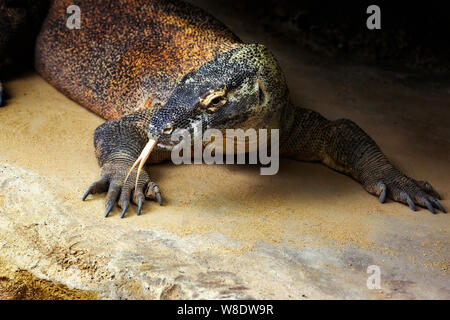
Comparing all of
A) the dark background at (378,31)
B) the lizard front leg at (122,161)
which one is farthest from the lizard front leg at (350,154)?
the dark background at (378,31)

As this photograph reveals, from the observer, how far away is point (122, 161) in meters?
4.84

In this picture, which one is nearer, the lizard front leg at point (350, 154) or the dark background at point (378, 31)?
the lizard front leg at point (350, 154)

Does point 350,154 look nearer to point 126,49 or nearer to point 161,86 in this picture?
point 161,86

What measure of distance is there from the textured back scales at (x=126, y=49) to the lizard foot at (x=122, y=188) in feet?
3.47

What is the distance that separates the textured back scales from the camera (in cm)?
561

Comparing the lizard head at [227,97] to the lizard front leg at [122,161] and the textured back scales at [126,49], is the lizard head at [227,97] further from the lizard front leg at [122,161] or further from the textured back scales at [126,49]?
the textured back scales at [126,49]

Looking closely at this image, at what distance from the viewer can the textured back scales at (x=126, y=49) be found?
18.4 feet

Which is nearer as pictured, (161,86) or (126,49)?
Answer: (161,86)

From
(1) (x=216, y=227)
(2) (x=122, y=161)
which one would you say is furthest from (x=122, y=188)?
(1) (x=216, y=227)

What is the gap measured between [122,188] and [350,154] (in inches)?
82.4

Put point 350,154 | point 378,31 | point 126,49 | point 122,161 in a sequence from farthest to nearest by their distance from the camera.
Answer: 1. point 378,31
2. point 126,49
3. point 350,154
4. point 122,161

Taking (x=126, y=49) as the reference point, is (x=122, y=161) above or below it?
below

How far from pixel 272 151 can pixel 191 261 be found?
72.2 inches

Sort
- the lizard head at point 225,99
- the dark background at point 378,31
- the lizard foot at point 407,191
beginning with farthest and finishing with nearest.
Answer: the dark background at point 378,31 < the lizard foot at point 407,191 < the lizard head at point 225,99
